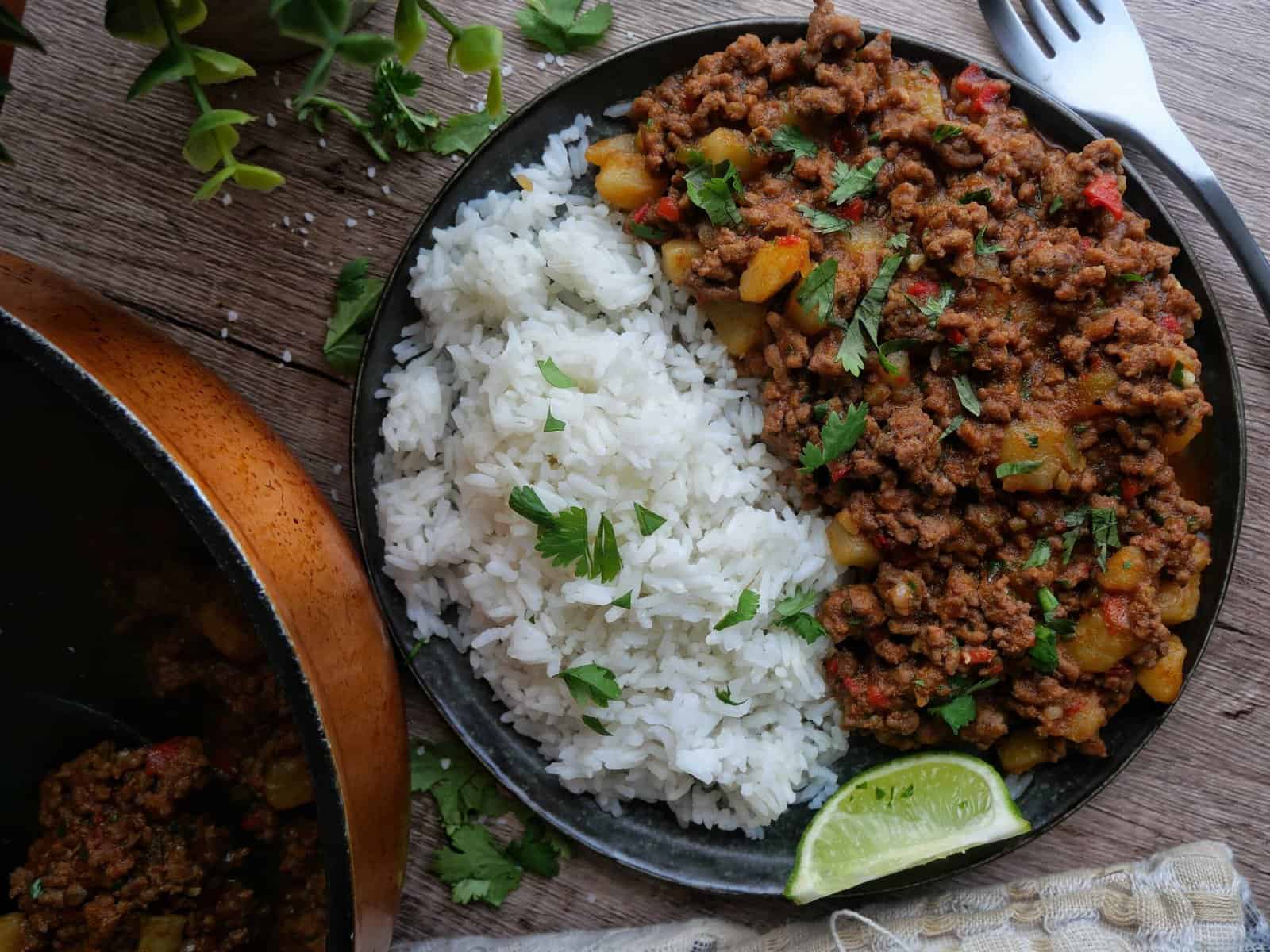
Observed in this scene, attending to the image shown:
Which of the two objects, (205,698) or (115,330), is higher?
(115,330)

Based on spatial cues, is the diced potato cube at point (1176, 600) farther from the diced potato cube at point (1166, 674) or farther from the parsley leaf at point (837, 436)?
the parsley leaf at point (837, 436)

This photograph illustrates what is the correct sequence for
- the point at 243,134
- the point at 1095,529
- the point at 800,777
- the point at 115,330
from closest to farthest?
the point at 115,330 < the point at 1095,529 < the point at 800,777 < the point at 243,134

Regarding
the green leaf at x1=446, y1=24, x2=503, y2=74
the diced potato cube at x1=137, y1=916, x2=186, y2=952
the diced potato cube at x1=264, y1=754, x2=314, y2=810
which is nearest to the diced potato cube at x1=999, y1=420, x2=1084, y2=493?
the green leaf at x1=446, y1=24, x2=503, y2=74

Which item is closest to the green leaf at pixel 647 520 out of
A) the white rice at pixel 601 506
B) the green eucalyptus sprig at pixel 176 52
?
the white rice at pixel 601 506

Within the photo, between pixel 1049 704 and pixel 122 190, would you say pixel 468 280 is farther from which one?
pixel 1049 704

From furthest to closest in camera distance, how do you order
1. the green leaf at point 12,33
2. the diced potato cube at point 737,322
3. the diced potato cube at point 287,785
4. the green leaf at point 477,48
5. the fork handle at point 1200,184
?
the fork handle at point 1200,184
the diced potato cube at point 737,322
the diced potato cube at point 287,785
the green leaf at point 477,48
the green leaf at point 12,33

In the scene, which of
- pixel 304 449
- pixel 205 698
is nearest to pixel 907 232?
pixel 304 449
